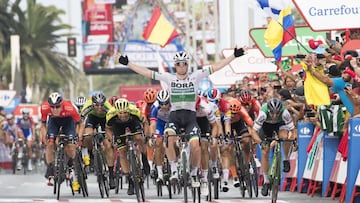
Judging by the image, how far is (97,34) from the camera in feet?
300

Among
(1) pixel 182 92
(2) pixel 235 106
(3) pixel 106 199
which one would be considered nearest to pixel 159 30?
(2) pixel 235 106

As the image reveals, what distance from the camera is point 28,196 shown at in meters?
20.4

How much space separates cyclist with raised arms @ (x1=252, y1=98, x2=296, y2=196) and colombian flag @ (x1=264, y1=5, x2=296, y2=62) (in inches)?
200

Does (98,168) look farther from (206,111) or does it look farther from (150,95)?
(206,111)

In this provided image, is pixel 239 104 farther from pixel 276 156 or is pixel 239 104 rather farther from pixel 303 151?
pixel 276 156

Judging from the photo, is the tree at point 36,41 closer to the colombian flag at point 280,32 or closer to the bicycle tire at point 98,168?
the colombian flag at point 280,32

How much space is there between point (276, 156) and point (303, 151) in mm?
3982

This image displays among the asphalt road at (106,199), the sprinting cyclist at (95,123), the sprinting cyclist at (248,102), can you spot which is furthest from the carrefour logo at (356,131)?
the sprinting cyclist at (95,123)

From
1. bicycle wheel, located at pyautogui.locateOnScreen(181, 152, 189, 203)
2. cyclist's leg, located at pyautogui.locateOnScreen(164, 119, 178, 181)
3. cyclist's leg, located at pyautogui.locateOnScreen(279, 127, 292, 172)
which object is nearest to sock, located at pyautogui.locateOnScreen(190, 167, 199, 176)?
cyclist's leg, located at pyautogui.locateOnScreen(164, 119, 178, 181)

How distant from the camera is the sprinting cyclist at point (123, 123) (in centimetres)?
1839

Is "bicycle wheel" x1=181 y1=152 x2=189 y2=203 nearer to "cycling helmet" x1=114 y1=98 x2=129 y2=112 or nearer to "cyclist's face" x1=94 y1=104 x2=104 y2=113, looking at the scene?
"cycling helmet" x1=114 y1=98 x2=129 y2=112

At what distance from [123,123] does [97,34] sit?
73165mm

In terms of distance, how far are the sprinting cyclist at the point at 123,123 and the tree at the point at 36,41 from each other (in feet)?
124

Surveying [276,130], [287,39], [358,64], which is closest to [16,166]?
[287,39]
